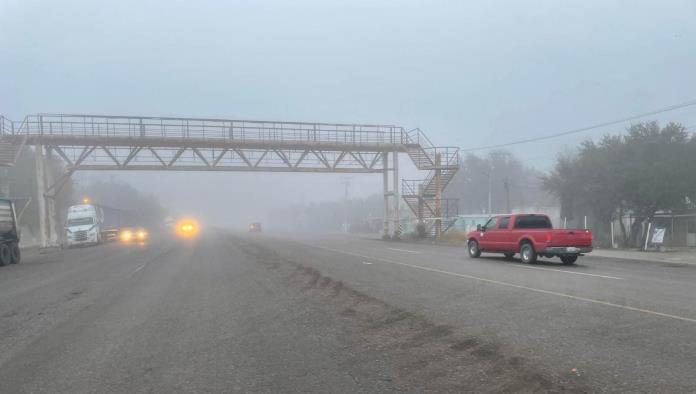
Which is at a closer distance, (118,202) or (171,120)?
(171,120)

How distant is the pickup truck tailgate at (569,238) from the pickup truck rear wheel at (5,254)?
21.7m

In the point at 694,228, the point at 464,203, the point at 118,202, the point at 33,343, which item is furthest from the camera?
the point at 118,202

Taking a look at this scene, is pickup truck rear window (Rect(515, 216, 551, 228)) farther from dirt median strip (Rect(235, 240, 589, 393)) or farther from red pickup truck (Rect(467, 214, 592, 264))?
dirt median strip (Rect(235, 240, 589, 393))

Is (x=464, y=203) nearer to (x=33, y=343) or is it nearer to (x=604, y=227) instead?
(x=604, y=227)

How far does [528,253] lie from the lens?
20062 mm

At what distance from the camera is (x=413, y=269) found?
59.1 feet

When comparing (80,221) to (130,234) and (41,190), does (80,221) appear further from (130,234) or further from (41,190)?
(130,234)

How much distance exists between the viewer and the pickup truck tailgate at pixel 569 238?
19.1 metres

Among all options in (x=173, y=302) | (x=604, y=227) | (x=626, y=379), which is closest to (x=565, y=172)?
(x=604, y=227)

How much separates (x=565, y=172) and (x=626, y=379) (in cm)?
3767

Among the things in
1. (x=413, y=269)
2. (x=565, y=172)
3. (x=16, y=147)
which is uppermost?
(x=16, y=147)

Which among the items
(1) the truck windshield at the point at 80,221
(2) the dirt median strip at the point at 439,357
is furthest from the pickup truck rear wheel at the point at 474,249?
(1) the truck windshield at the point at 80,221

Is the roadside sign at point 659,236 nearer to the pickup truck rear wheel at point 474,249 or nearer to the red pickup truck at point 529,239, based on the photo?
the red pickup truck at point 529,239

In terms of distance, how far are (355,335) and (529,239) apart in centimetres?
1340
